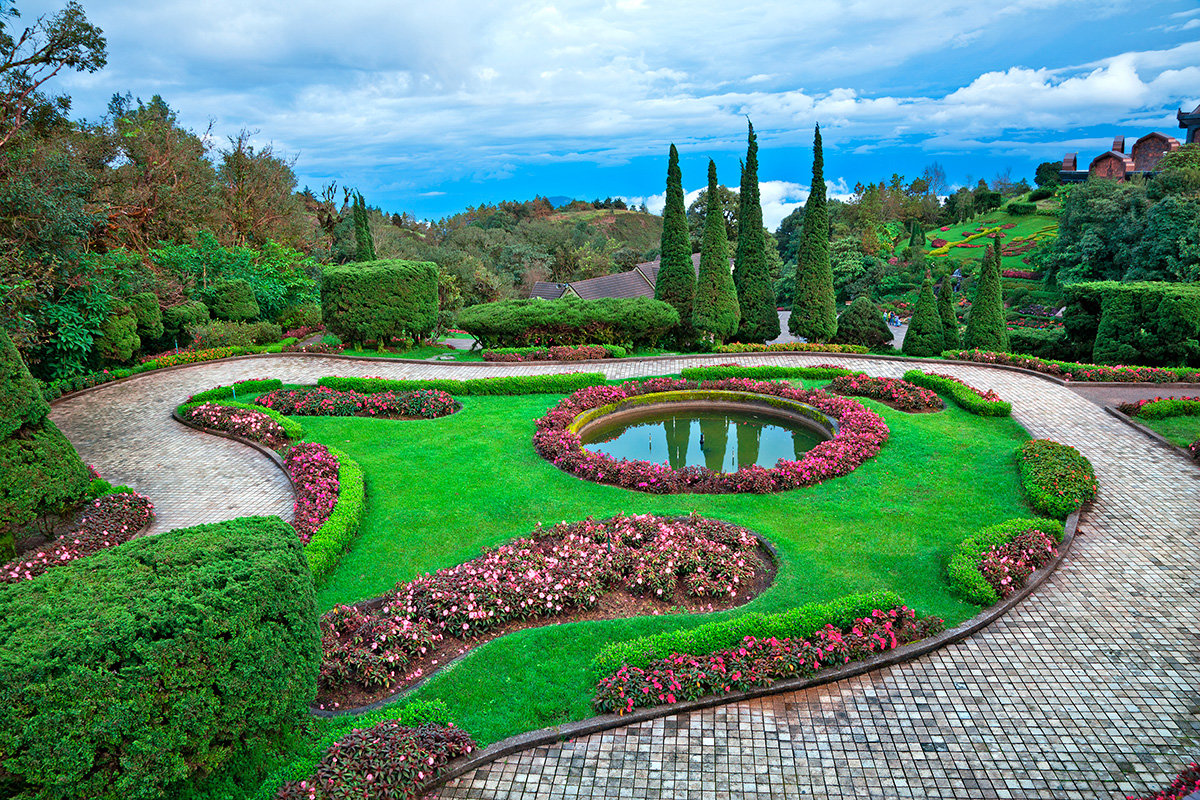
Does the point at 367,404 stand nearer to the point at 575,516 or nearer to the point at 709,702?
the point at 575,516

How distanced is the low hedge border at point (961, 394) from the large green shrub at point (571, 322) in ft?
27.7

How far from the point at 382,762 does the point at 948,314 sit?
907 inches

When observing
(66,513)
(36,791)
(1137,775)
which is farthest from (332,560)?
(1137,775)

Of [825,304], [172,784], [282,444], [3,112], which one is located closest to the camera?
[172,784]

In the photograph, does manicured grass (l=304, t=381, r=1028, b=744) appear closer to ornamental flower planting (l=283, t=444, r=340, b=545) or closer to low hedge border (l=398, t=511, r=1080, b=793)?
low hedge border (l=398, t=511, r=1080, b=793)

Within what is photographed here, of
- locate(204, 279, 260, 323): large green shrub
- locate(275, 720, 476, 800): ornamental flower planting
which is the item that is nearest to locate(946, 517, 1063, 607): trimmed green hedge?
locate(275, 720, 476, 800): ornamental flower planting

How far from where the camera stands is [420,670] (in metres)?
6.88

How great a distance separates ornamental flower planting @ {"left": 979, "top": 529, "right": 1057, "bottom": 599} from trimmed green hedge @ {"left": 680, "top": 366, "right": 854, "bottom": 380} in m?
8.74

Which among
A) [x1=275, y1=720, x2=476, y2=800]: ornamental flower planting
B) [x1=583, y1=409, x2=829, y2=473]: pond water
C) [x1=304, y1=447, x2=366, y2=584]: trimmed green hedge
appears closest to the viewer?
[x1=275, y1=720, x2=476, y2=800]: ornamental flower planting

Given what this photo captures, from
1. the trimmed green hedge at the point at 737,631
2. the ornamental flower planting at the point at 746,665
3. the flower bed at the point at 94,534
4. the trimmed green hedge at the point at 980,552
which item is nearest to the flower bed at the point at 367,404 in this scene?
the flower bed at the point at 94,534

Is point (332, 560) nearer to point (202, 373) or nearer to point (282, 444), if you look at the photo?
point (282, 444)

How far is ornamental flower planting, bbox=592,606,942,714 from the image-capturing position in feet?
19.9

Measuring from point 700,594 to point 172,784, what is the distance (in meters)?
5.40

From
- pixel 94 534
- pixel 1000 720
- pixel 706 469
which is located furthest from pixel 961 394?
pixel 94 534
